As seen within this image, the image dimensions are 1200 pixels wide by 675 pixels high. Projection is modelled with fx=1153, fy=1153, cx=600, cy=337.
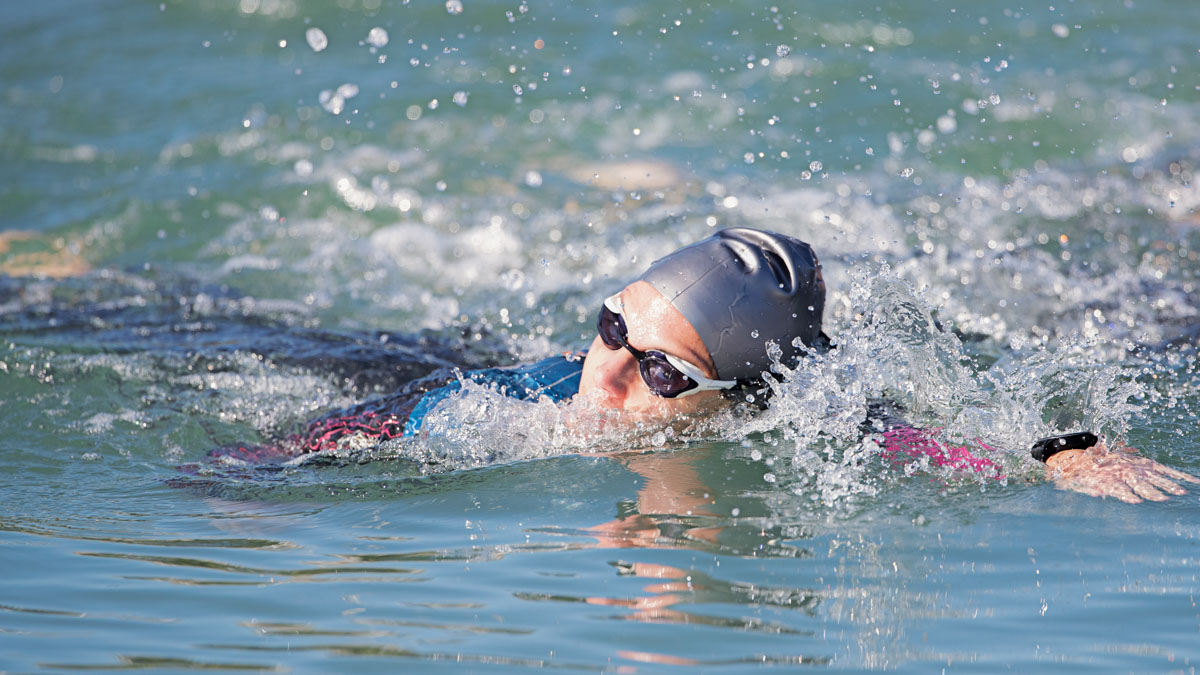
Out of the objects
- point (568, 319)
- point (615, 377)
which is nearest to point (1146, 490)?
point (615, 377)

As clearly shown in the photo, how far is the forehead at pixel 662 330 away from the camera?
12.6ft

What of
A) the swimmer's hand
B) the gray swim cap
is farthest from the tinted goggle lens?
the swimmer's hand

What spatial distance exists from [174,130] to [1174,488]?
9.35 m

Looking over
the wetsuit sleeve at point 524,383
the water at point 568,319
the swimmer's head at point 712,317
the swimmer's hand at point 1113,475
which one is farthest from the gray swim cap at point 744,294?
the swimmer's hand at point 1113,475

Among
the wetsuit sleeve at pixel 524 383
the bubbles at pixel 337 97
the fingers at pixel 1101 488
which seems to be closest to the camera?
the fingers at pixel 1101 488

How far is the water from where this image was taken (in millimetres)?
2945

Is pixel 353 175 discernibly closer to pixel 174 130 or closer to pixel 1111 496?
pixel 174 130

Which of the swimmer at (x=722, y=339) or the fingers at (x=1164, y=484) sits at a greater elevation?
the swimmer at (x=722, y=339)

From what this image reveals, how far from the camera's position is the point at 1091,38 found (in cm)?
1205

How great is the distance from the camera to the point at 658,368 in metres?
3.88

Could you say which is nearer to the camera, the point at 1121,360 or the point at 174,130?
the point at 1121,360

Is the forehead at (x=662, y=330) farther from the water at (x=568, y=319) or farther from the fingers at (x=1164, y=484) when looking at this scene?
the fingers at (x=1164, y=484)

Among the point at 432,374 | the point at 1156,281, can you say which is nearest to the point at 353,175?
the point at 432,374

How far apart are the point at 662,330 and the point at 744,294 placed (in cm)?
30
